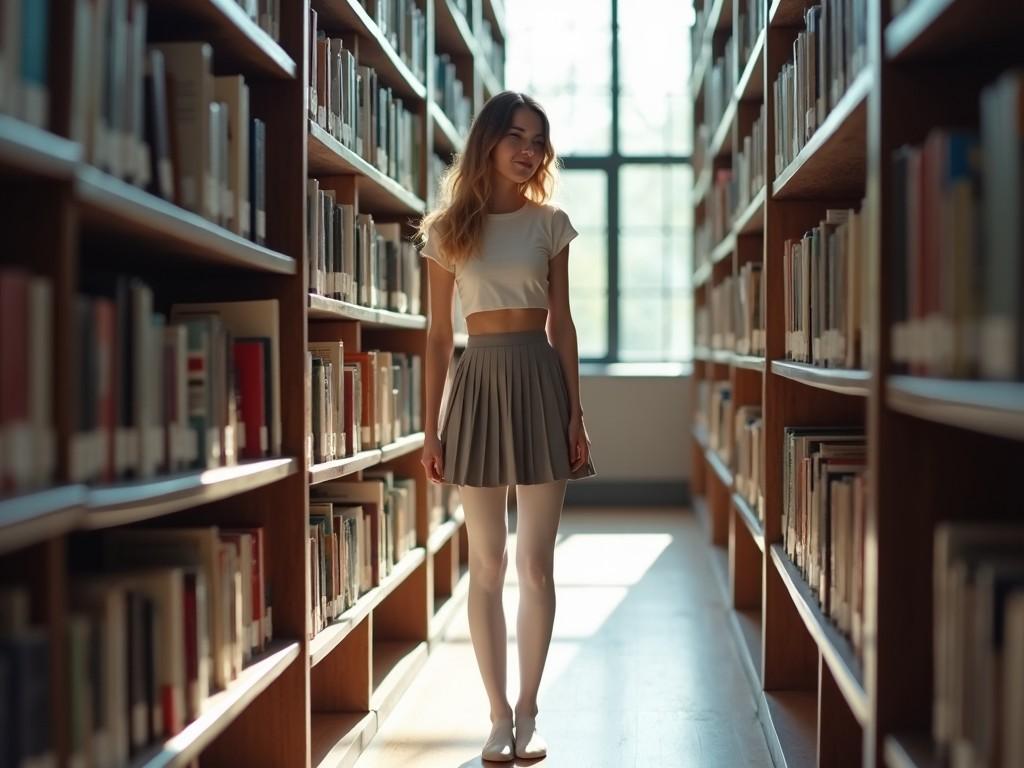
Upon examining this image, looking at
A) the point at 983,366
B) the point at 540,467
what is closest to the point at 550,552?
the point at 540,467

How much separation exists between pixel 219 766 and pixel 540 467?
0.89 metres

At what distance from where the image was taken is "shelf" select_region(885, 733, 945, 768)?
4.02 ft

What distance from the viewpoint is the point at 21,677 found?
1.04 metres

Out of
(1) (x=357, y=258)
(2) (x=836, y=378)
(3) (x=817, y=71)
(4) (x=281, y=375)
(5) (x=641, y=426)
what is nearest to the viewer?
(2) (x=836, y=378)

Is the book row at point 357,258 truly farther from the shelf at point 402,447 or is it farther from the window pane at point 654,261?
the window pane at point 654,261

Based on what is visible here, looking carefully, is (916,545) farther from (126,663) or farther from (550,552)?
(550,552)

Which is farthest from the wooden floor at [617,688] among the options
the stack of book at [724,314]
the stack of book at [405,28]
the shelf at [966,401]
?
the stack of book at [405,28]

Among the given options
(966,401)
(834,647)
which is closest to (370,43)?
(834,647)

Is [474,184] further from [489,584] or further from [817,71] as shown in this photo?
[489,584]

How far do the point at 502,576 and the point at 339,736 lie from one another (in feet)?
1.67

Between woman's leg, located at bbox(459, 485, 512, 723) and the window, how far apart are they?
4528mm

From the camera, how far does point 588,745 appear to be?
2453 mm

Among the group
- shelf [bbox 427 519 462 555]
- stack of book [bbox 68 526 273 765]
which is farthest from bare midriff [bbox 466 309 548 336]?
shelf [bbox 427 519 462 555]

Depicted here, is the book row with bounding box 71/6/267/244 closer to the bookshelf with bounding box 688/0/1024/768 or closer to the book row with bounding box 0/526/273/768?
the book row with bounding box 0/526/273/768
